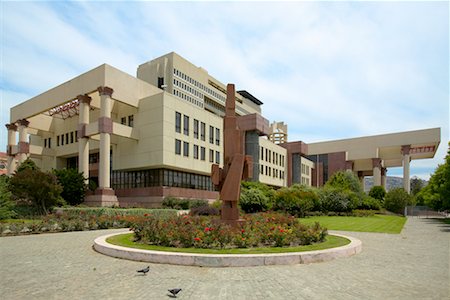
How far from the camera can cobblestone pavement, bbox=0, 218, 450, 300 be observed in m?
6.85

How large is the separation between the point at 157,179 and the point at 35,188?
52.0 feet

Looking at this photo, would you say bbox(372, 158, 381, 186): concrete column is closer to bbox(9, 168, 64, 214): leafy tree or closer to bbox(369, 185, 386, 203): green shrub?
bbox(369, 185, 386, 203): green shrub

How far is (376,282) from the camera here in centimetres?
786

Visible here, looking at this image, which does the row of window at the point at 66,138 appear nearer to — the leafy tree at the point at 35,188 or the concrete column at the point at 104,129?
the concrete column at the point at 104,129

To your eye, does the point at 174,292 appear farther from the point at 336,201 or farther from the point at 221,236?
the point at 336,201

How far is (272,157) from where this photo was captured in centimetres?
6838

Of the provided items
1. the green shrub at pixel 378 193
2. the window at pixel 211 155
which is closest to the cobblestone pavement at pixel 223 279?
the window at pixel 211 155

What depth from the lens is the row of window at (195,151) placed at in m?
44.1

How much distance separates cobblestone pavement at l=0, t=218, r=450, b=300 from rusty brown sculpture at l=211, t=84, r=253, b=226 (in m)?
5.01

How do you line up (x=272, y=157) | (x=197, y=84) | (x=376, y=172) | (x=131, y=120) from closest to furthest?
(x=131, y=120) < (x=272, y=157) < (x=376, y=172) < (x=197, y=84)

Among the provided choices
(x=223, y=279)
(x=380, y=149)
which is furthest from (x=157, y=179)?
(x=380, y=149)

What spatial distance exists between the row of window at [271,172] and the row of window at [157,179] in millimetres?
15526

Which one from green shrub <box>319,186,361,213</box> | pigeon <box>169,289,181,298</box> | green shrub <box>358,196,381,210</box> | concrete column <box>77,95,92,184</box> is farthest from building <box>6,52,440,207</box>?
pigeon <box>169,289,181,298</box>

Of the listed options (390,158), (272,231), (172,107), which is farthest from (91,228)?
(390,158)
